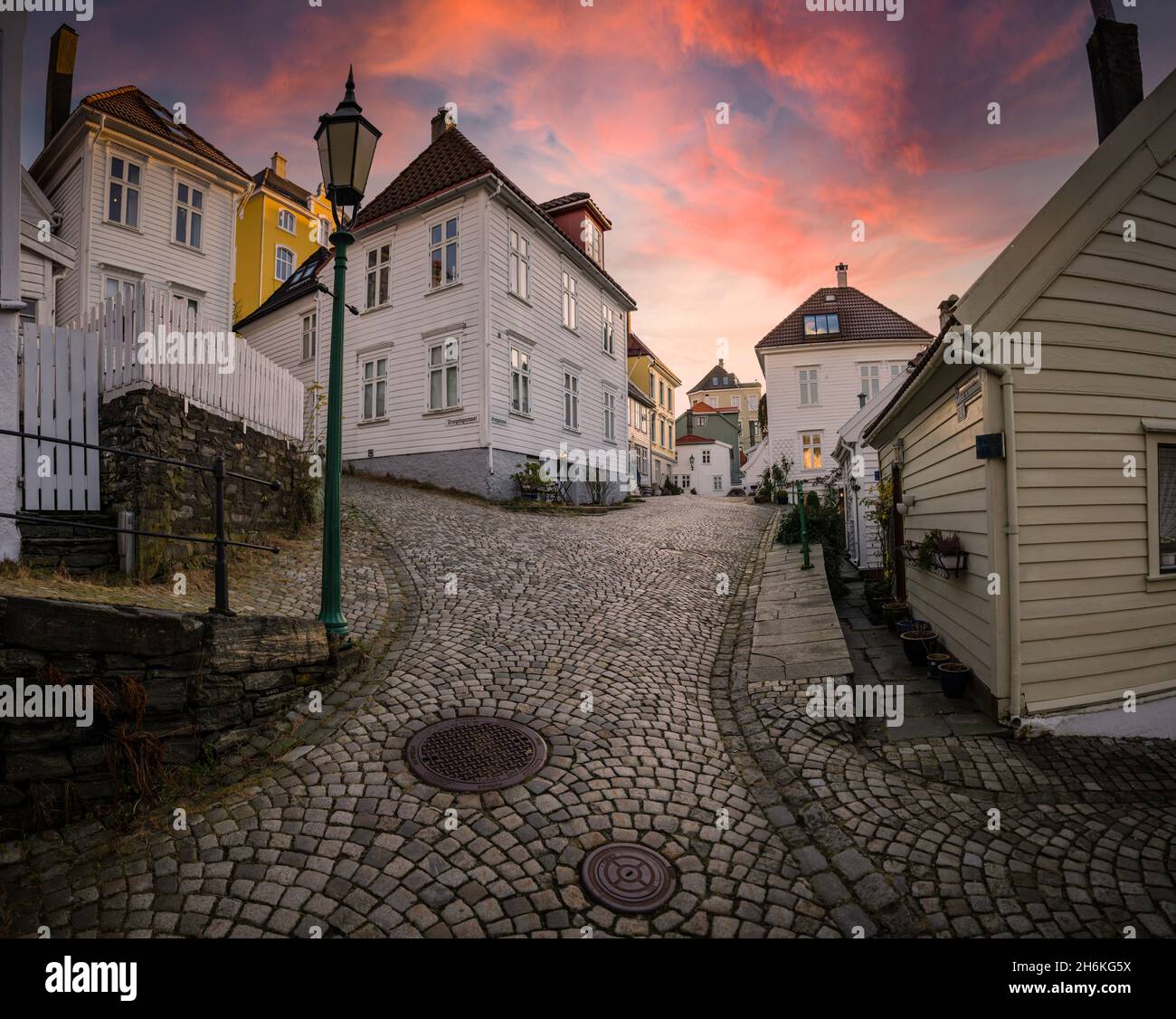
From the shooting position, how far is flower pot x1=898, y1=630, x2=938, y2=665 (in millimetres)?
7074

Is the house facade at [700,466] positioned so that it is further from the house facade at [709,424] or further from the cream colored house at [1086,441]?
the cream colored house at [1086,441]

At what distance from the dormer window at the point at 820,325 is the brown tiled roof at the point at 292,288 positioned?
22.4 meters

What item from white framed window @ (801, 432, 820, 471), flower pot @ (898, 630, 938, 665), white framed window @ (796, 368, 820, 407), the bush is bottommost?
flower pot @ (898, 630, 938, 665)

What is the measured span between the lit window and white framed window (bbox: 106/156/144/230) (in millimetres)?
6650

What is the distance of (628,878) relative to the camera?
10.4 feet

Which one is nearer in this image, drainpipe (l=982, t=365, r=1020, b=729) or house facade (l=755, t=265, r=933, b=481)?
drainpipe (l=982, t=365, r=1020, b=729)

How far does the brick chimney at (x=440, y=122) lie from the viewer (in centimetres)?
2155

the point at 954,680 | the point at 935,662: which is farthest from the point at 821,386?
the point at 954,680

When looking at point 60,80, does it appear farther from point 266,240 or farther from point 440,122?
point 440,122

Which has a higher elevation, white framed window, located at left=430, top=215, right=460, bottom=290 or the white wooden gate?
white framed window, located at left=430, top=215, right=460, bottom=290

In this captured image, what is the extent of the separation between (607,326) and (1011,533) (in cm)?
2102

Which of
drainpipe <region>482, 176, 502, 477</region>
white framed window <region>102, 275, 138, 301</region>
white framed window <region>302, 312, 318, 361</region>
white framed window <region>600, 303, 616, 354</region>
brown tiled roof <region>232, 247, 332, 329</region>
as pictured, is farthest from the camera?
white framed window <region>600, 303, 616, 354</region>

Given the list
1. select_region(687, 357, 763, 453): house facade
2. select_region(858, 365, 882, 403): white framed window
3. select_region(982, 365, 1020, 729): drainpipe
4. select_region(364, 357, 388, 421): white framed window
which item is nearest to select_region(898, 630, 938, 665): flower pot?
select_region(982, 365, 1020, 729): drainpipe

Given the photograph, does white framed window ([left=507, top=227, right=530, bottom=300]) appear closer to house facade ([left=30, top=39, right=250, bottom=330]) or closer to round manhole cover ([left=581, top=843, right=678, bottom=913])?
house facade ([left=30, top=39, right=250, bottom=330])
